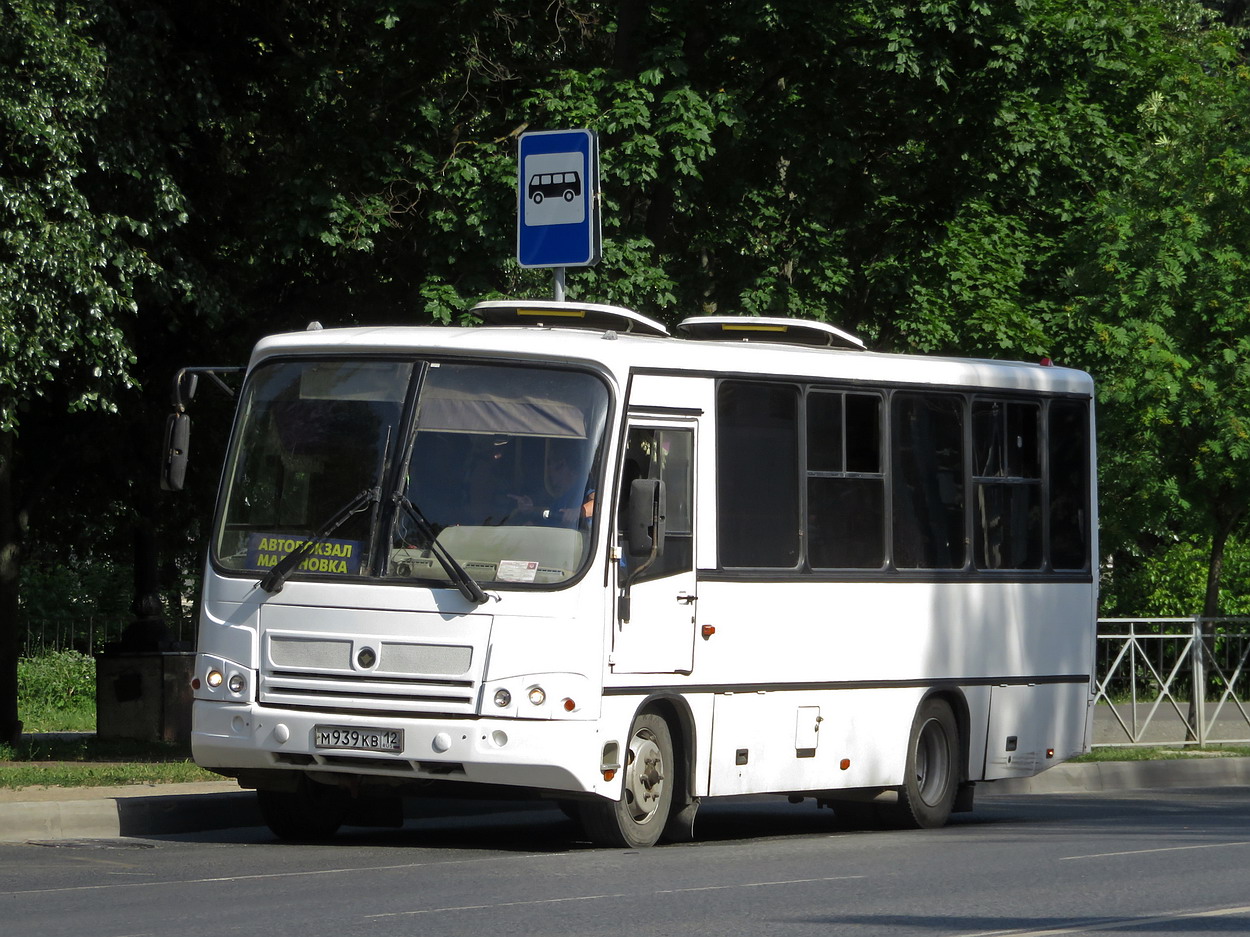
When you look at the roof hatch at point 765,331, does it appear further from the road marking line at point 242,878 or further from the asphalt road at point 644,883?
the road marking line at point 242,878

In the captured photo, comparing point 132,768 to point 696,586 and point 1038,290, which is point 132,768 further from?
point 1038,290

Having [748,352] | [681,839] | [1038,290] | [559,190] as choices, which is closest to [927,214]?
[1038,290]

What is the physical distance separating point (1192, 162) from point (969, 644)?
10906 millimetres

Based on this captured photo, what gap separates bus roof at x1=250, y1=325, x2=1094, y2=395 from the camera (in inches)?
475

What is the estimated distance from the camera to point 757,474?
512 inches

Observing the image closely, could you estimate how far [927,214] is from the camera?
848 inches

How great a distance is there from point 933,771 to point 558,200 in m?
4.97

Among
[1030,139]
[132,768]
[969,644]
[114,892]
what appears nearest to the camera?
[114,892]

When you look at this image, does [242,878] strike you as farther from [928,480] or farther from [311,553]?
[928,480]

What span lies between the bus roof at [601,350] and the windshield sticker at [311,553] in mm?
1163

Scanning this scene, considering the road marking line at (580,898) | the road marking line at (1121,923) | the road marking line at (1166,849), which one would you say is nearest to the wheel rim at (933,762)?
the road marking line at (1166,849)

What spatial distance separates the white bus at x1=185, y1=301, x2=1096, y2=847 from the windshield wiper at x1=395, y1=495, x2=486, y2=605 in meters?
0.02

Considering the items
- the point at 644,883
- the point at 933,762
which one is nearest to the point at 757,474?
the point at 933,762

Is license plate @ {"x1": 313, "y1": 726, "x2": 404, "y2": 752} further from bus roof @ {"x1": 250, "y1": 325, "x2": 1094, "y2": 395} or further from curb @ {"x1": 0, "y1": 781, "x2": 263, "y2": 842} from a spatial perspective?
bus roof @ {"x1": 250, "y1": 325, "x2": 1094, "y2": 395}
